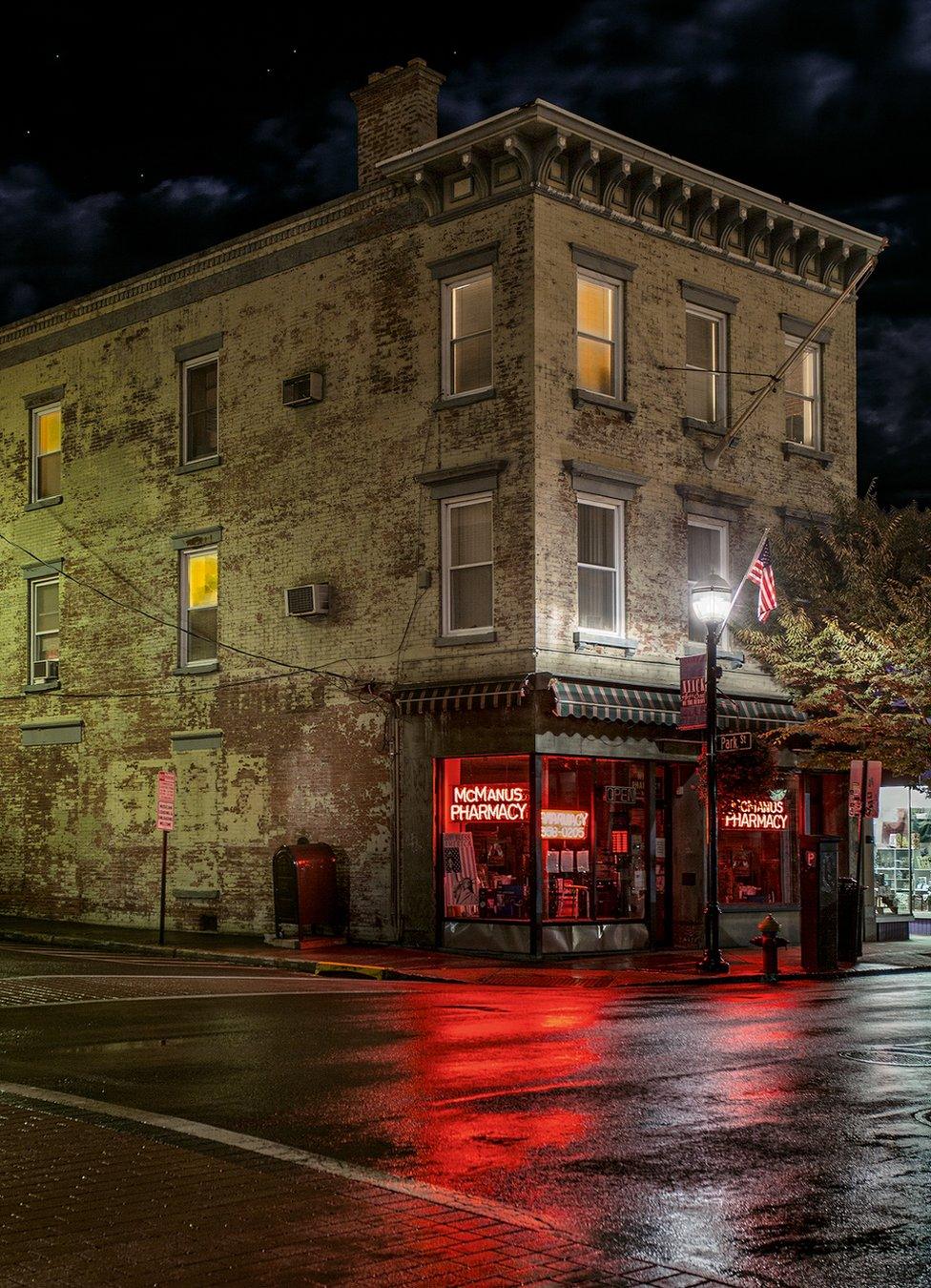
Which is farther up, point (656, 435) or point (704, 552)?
point (656, 435)

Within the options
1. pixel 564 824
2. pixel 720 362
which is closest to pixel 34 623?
pixel 564 824

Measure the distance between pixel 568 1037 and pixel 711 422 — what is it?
46.8 ft

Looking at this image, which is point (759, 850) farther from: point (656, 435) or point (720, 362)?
point (720, 362)

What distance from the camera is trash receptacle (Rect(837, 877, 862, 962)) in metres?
22.0

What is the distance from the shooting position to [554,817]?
22.2 m

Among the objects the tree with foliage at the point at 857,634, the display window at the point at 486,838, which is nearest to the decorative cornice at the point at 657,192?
the tree with foliage at the point at 857,634

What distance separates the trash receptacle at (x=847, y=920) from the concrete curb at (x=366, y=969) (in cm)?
26

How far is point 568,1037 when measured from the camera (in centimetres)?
1306

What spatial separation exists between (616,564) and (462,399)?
3.48 m

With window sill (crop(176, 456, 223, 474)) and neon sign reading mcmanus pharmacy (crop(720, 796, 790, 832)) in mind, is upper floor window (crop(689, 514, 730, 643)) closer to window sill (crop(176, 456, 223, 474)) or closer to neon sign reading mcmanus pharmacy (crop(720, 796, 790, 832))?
neon sign reading mcmanus pharmacy (crop(720, 796, 790, 832))

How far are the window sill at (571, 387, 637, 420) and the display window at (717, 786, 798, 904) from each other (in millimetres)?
6623

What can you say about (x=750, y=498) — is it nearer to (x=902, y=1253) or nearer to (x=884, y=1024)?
(x=884, y=1024)

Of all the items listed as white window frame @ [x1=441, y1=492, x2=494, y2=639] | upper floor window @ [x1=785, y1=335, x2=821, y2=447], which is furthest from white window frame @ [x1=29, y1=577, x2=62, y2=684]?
upper floor window @ [x1=785, y1=335, x2=821, y2=447]

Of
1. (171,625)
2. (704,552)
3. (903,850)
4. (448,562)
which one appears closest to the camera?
(448,562)
